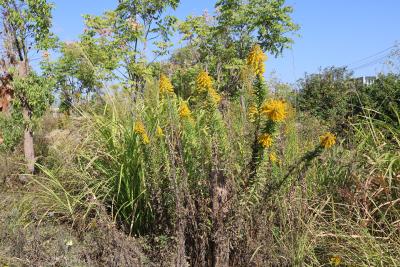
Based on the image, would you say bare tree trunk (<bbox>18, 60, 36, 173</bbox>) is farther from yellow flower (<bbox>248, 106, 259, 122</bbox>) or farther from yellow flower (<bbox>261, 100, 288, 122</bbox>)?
yellow flower (<bbox>261, 100, 288, 122</bbox>)

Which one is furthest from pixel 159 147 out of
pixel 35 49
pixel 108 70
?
pixel 108 70

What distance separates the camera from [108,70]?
1039 centimetres

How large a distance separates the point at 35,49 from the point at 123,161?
→ 3833 mm

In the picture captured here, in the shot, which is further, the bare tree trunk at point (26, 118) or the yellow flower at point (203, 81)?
the bare tree trunk at point (26, 118)

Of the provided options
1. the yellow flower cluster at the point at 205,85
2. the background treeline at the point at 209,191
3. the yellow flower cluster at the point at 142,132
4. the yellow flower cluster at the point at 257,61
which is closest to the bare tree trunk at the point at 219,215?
the background treeline at the point at 209,191

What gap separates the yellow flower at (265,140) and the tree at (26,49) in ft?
15.1

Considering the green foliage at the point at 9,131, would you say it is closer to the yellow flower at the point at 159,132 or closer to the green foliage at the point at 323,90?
the yellow flower at the point at 159,132

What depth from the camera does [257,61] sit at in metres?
3.08

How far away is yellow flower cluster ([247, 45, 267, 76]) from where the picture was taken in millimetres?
3068

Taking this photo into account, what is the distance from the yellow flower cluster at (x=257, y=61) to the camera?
10.1 ft

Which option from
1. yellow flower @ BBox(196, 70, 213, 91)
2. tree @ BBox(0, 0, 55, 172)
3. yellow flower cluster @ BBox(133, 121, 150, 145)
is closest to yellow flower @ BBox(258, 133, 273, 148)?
yellow flower @ BBox(196, 70, 213, 91)

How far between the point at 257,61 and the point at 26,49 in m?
5.25

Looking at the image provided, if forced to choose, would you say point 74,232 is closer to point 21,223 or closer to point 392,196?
point 21,223

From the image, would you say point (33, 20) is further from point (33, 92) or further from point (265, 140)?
point (265, 140)
